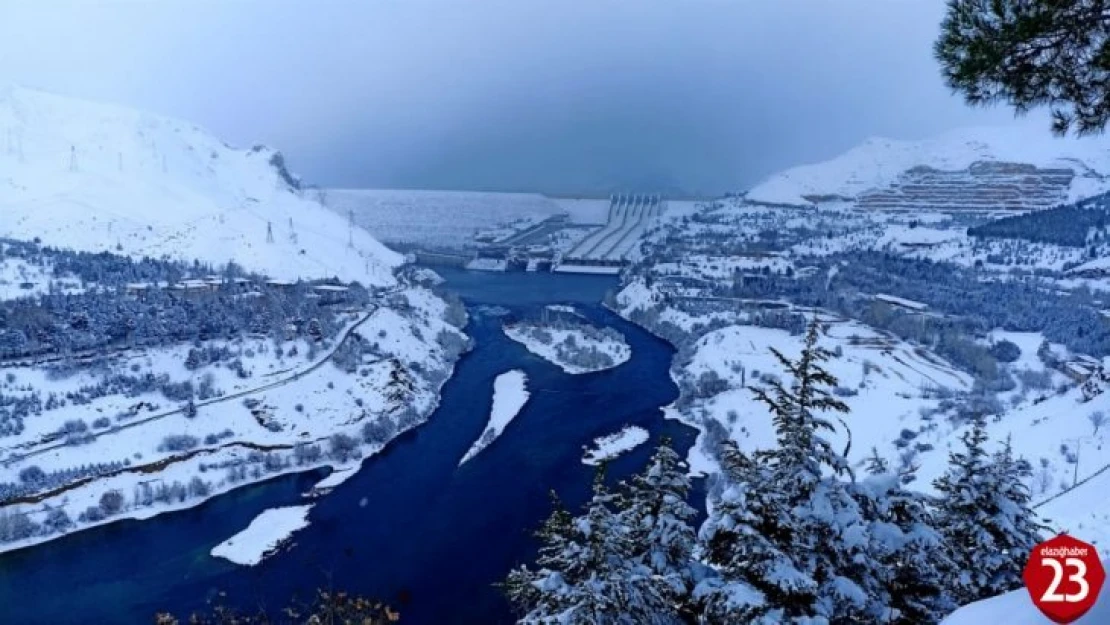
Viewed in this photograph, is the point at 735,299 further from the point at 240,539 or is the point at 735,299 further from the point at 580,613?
the point at 580,613

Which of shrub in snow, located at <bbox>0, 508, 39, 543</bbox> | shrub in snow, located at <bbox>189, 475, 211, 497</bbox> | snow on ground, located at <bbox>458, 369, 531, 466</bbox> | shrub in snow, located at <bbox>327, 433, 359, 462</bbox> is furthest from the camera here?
snow on ground, located at <bbox>458, 369, 531, 466</bbox>

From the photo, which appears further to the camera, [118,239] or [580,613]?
[118,239]

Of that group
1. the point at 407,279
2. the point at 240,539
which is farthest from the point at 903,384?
the point at 407,279

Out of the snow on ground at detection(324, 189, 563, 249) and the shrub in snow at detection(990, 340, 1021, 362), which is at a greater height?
the snow on ground at detection(324, 189, 563, 249)

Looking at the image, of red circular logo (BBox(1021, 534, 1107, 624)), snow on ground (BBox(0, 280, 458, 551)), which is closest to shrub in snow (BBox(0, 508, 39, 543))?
snow on ground (BBox(0, 280, 458, 551))

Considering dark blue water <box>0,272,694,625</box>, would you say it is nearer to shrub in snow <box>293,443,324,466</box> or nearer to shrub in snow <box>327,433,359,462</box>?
shrub in snow <box>327,433,359,462</box>

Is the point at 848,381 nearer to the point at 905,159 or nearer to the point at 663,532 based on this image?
the point at 663,532

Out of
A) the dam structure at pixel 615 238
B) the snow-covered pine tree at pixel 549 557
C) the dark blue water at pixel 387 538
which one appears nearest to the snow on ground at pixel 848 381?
the dark blue water at pixel 387 538

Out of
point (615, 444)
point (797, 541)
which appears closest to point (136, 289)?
point (615, 444)
